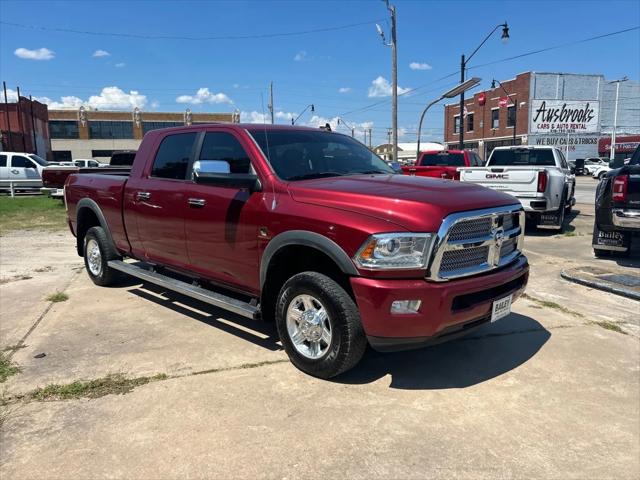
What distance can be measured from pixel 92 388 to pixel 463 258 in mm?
2827

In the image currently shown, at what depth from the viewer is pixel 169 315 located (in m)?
5.39

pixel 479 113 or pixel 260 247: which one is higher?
pixel 479 113

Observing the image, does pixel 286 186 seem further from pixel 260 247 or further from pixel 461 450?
pixel 461 450

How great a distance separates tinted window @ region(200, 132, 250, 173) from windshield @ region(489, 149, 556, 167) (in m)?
10.6

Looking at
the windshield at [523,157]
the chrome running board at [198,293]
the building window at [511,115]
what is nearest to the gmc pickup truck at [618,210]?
the windshield at [523,157]

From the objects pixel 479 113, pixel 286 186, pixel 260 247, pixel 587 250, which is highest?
pixel 479 113

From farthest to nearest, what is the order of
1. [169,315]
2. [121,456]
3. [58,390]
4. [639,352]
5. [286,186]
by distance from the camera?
[169,315], [639,352], [286,186], [58,390], [121,456]

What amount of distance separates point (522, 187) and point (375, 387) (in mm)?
8168

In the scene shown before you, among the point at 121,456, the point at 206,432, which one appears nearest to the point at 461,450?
the point at 206,432

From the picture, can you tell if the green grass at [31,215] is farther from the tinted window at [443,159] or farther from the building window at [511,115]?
the building window at [511,115]

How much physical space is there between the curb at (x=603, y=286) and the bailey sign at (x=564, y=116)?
4443 centimetres

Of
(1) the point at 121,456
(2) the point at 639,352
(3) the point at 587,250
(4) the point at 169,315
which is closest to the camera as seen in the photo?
(1) the point at 121,456

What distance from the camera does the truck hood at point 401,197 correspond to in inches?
130

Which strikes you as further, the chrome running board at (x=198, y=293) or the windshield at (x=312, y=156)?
the windshield at (x=312, y=156)
